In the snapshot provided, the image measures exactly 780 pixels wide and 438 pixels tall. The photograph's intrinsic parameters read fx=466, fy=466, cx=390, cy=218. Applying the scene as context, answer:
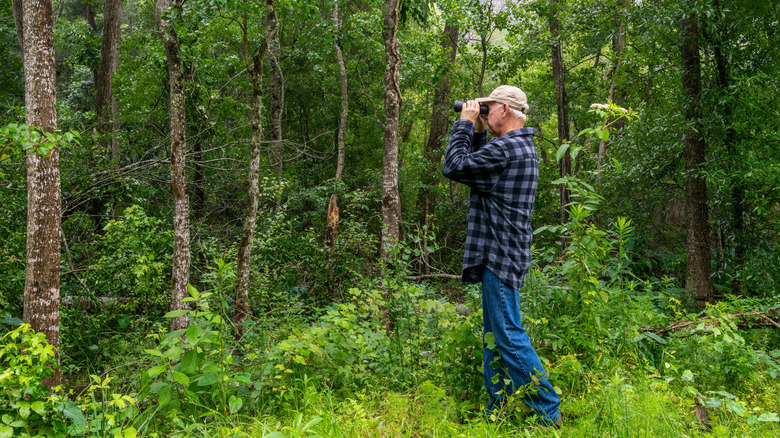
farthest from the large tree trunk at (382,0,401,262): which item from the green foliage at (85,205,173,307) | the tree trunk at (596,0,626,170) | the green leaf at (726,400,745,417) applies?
the tree trunk at (596,0,626,170)

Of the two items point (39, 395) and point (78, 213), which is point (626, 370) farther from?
point (78, 213)

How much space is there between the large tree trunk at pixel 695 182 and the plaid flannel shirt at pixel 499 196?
501cm

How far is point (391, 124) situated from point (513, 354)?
11.9 feet

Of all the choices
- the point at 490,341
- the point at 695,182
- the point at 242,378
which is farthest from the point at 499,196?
the point at 695,182

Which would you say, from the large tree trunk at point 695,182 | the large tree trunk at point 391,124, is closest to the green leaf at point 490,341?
the large tree trunk at point 391,124

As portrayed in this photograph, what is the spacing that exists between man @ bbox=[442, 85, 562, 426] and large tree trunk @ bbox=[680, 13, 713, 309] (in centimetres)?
500

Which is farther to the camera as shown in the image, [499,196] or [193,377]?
[499,196]

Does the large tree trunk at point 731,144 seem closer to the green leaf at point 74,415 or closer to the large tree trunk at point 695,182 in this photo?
the large tree trunk at point 695,182

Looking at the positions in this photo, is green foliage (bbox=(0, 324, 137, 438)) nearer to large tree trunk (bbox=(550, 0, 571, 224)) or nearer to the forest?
the forest

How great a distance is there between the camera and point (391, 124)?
5746mm

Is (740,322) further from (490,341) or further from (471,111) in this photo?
(471,111)

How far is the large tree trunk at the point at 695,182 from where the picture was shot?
6.63 m

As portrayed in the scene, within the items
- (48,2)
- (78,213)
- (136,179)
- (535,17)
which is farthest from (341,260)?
(535,17)

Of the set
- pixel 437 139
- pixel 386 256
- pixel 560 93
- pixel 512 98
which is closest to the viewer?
pixel 512 98
